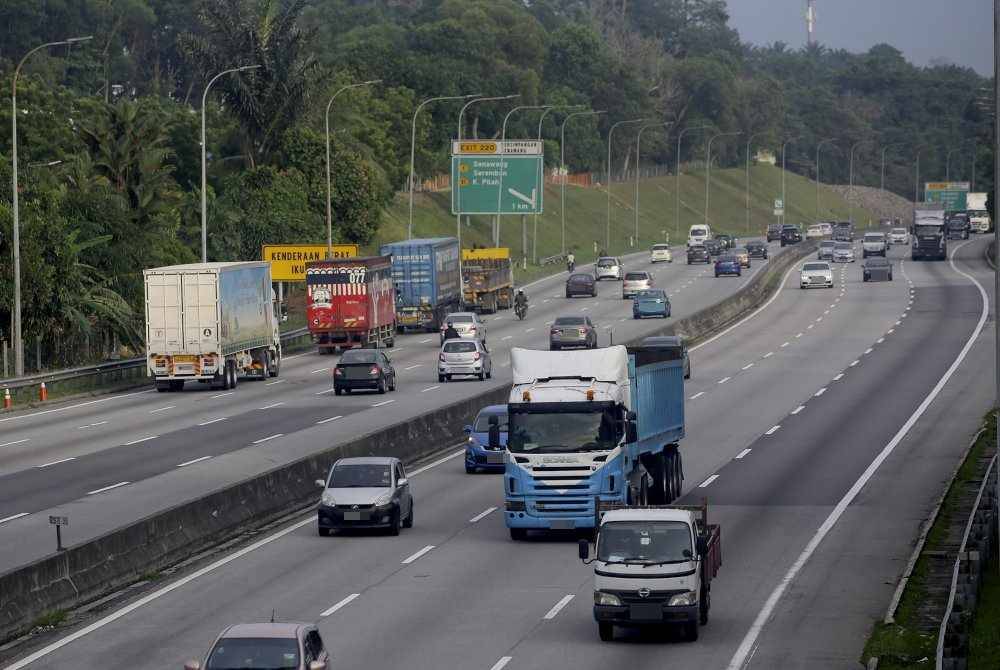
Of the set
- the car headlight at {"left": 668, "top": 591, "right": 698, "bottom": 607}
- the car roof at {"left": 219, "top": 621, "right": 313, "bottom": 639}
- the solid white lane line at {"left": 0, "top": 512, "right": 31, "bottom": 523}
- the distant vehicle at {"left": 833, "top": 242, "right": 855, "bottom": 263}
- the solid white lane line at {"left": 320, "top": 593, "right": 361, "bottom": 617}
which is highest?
the distant vehicle at {"left": 833, "top": 242, "right": 855, "bottom": 263}

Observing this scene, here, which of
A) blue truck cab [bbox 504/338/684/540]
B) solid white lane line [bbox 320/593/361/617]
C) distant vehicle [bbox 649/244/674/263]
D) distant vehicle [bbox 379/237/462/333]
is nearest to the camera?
solid white lane line [bbox 320/593/361/617]

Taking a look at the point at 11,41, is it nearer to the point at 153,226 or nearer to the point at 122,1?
the point at 122,1

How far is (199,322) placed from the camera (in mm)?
58812

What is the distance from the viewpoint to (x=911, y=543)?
32094 millimetres

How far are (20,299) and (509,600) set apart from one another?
34.7 metres

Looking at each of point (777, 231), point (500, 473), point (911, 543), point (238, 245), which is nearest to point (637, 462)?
point (911, 543)

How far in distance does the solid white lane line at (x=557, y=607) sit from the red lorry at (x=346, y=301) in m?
45.4

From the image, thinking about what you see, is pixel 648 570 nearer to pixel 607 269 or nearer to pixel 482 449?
pixel 482 449

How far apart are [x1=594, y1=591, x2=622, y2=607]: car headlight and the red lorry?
48989 mm

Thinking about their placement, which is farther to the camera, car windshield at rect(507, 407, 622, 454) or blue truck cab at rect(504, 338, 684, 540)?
car windshield at rect(507, 407, 622, 454)

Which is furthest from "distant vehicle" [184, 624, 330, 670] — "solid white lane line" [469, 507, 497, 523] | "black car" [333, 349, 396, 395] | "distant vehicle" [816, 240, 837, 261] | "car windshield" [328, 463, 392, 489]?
"distant vehicle" [816, 240, 837, 261]

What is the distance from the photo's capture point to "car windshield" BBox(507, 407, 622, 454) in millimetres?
31109

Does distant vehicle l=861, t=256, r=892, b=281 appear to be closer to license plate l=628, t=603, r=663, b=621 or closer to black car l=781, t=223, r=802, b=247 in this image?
black car l=781, t=223, r=802, b=247

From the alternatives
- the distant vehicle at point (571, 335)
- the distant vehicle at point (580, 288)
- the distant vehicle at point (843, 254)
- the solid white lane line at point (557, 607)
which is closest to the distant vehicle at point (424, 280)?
the distant vehicle at point (571, 335)
